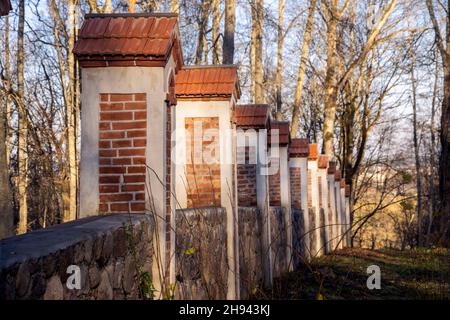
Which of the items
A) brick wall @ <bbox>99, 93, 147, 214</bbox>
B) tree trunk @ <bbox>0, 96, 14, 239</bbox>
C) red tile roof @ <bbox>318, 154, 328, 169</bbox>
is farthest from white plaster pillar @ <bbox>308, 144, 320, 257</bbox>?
tree trunk @ <bbox>0, 96, 14, 239</bbox>

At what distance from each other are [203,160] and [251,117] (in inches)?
91.4

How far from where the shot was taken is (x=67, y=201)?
15.8 metres

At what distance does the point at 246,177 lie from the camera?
28.5 feet

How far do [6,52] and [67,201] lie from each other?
5.76m

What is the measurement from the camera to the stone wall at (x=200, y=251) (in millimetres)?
4688

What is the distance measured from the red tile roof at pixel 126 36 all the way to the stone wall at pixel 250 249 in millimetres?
2945

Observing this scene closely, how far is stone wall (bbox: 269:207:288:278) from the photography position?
937cm

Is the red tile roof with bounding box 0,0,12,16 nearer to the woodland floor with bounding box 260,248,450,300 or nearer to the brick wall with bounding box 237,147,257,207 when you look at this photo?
the woodland floor with bounding box 260,248,450,300

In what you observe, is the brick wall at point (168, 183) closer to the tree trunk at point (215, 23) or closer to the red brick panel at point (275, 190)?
the red brick panel at point (275, 190)

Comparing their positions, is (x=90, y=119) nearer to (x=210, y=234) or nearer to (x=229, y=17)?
(x=210, y=234)

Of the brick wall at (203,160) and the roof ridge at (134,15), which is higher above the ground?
the roof ridge at (134,15)

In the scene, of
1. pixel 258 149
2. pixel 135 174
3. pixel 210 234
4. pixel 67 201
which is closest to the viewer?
pixel 135 174

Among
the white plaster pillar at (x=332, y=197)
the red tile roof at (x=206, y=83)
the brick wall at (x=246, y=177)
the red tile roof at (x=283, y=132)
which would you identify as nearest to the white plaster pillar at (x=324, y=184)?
the white plaster pillar at (x=332, y=197)
